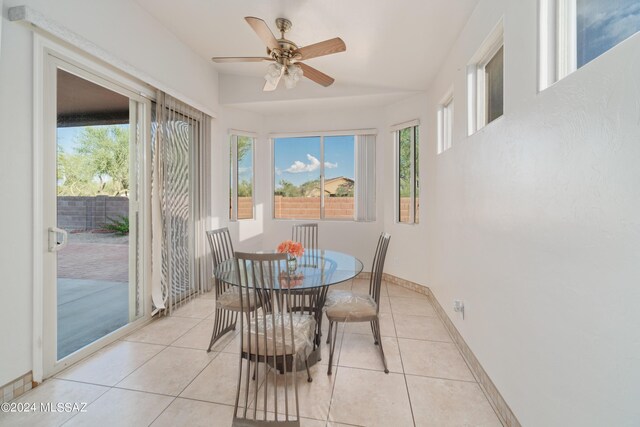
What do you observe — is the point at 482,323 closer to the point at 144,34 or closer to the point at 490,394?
the point at 490,394

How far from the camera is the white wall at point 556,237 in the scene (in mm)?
912

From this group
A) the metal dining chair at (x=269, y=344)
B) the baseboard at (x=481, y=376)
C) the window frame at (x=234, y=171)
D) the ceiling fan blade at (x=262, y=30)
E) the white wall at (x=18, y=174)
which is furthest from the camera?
the window frame at (x=234, y=171)

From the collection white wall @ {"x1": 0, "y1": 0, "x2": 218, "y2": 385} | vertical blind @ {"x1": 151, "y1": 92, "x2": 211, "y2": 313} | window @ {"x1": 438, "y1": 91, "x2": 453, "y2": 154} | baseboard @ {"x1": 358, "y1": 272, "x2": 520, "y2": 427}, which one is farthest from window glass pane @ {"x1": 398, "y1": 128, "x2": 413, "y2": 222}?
white wall @ {"x1": 0, "y1": 0, "x2": 218, "y2": 385}

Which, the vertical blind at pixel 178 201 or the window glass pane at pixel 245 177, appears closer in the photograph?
the vertical blind at pixel 178 201

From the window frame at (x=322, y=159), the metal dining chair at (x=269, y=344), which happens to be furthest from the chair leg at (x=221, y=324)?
the window frame at (x=322, y=159)

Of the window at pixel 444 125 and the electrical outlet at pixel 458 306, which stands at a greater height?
the window at pixel 444 125

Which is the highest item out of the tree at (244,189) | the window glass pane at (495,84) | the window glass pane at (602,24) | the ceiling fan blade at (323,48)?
the ceiling fan blade at (323,48)

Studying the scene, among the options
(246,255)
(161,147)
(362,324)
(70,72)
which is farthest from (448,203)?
(70,72)

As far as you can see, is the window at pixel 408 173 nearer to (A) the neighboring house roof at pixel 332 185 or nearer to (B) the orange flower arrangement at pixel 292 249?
(A) the neighboring house roof at pixel 332 185

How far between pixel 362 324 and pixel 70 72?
3342 millimetres

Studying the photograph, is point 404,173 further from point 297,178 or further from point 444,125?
point 297,178

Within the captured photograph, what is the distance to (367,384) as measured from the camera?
197cm

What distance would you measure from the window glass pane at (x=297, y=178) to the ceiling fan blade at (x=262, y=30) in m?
2.55

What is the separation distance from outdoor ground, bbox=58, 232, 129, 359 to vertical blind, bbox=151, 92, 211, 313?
1.03 feet
